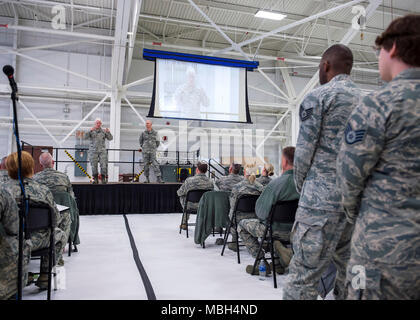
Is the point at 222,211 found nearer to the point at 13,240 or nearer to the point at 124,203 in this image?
the point at 13,240

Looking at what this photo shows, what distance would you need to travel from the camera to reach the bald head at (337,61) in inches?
58.0

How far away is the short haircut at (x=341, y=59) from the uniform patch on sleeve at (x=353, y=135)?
2.03ft

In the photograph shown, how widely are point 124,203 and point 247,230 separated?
4.59 meters

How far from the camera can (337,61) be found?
149 cm

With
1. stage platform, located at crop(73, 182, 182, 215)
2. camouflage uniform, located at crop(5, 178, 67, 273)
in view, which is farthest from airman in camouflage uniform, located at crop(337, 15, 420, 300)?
stage platform, located at crop(73, 182, 182, 215)

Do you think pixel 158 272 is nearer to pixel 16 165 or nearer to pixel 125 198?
pixel 16 165

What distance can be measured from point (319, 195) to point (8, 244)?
1.47 metres

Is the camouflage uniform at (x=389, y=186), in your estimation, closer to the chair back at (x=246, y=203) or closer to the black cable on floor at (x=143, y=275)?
the black cable on floor at (x=143, y=275)

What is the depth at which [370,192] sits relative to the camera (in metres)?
0.94

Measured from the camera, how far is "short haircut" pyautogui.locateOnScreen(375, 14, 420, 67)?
0.91m

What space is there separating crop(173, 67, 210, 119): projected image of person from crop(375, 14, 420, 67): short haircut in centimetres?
604

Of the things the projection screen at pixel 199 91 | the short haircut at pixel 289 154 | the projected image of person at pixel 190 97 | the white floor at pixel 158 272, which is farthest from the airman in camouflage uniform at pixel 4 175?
the projected image of person at pixel 190 97

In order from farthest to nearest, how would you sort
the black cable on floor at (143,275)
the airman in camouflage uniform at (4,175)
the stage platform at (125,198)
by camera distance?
the stage platform at (125,198)
the airman in camouflage uniform at (4,175)
the black cable on floor at (143,275)

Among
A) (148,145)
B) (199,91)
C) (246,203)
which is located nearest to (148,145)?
(148,145)
